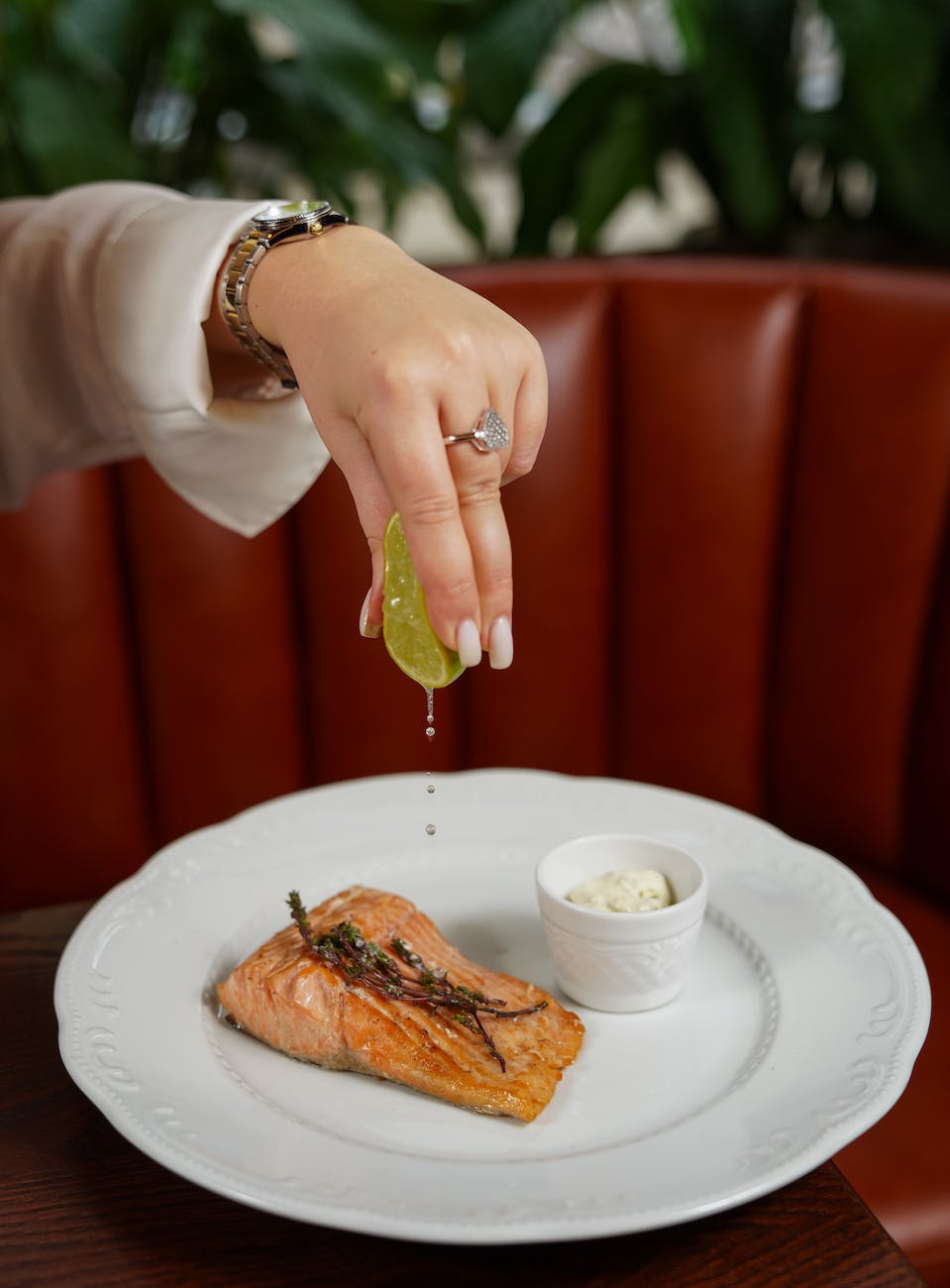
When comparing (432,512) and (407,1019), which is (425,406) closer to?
(432,512)

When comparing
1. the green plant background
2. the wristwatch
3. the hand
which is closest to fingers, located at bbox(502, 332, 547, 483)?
the hand

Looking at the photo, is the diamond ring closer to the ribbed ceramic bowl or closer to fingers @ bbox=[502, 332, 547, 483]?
fingers @ bbox=[502, 332, 547, 483]

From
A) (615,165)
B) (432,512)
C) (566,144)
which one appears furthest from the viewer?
(566,144)

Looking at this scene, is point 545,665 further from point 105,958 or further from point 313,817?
point 105,958

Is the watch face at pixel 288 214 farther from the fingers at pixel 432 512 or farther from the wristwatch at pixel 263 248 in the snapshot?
the fingers at pixel 432 512

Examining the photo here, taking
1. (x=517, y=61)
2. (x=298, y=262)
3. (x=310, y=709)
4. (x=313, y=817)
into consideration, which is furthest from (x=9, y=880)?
(x=517, y=61)

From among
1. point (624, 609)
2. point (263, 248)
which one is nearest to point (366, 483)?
point (263, 248)
